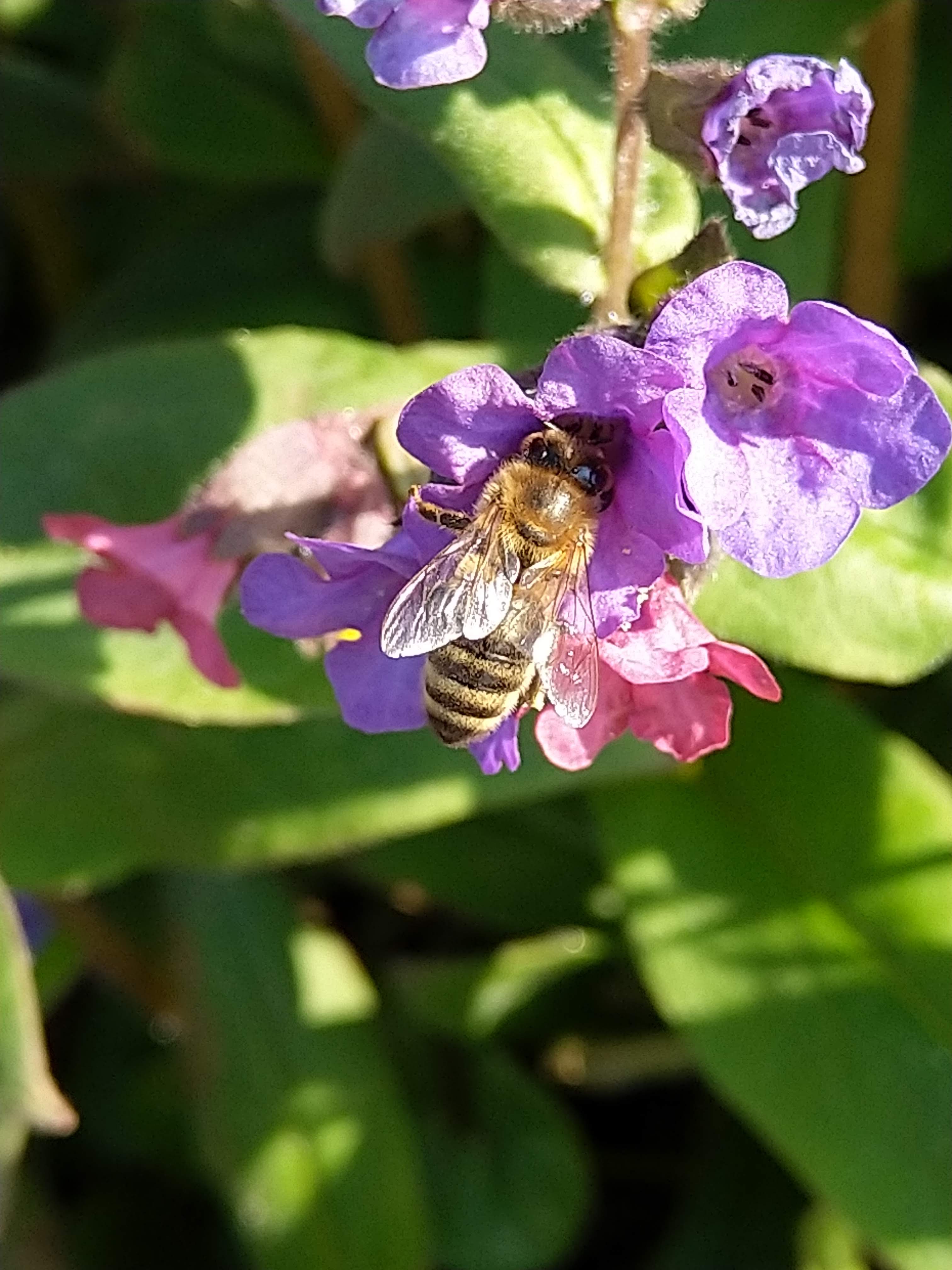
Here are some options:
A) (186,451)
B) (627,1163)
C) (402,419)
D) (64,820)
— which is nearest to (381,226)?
(186,451)

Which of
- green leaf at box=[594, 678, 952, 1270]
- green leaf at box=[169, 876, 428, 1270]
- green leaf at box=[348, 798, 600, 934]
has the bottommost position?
green leaf at box=[169, 876, 428, 1270]

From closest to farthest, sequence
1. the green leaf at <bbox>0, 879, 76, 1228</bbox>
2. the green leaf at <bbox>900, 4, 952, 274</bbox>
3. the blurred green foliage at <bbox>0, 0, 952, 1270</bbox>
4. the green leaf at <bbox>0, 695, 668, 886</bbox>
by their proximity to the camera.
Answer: the green leaf at <bbox>0, 879, 76, 1228</bbox>
the blurred green foliage at <bbox>0, 0, 952, 1270</bbox>
the green leaf at <bbox>0, 695, 668, 886</bbox>
the green leaf at <bbox>900, 4, 952, 274</bbox>

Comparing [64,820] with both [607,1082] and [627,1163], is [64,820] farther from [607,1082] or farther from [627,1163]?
[627,1163]

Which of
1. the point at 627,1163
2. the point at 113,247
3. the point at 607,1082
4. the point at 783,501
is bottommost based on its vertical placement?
the point at 627,1163

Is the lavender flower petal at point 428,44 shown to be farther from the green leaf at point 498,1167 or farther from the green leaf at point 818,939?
the green leaf at point 498,1167

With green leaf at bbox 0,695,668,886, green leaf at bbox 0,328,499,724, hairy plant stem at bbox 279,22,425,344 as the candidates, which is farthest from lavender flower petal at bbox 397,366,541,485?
hairy plant stem at bbox 279,22,425,344

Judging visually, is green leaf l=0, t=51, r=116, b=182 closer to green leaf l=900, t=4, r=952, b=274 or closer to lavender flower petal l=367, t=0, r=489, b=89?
green leaf l=900, t=4, r=952, b=274

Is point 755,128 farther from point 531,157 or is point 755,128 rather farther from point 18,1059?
point 18,1059

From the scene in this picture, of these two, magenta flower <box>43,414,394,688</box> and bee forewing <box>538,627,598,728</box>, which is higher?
bee forewing <box>538,627,598,728</box>
